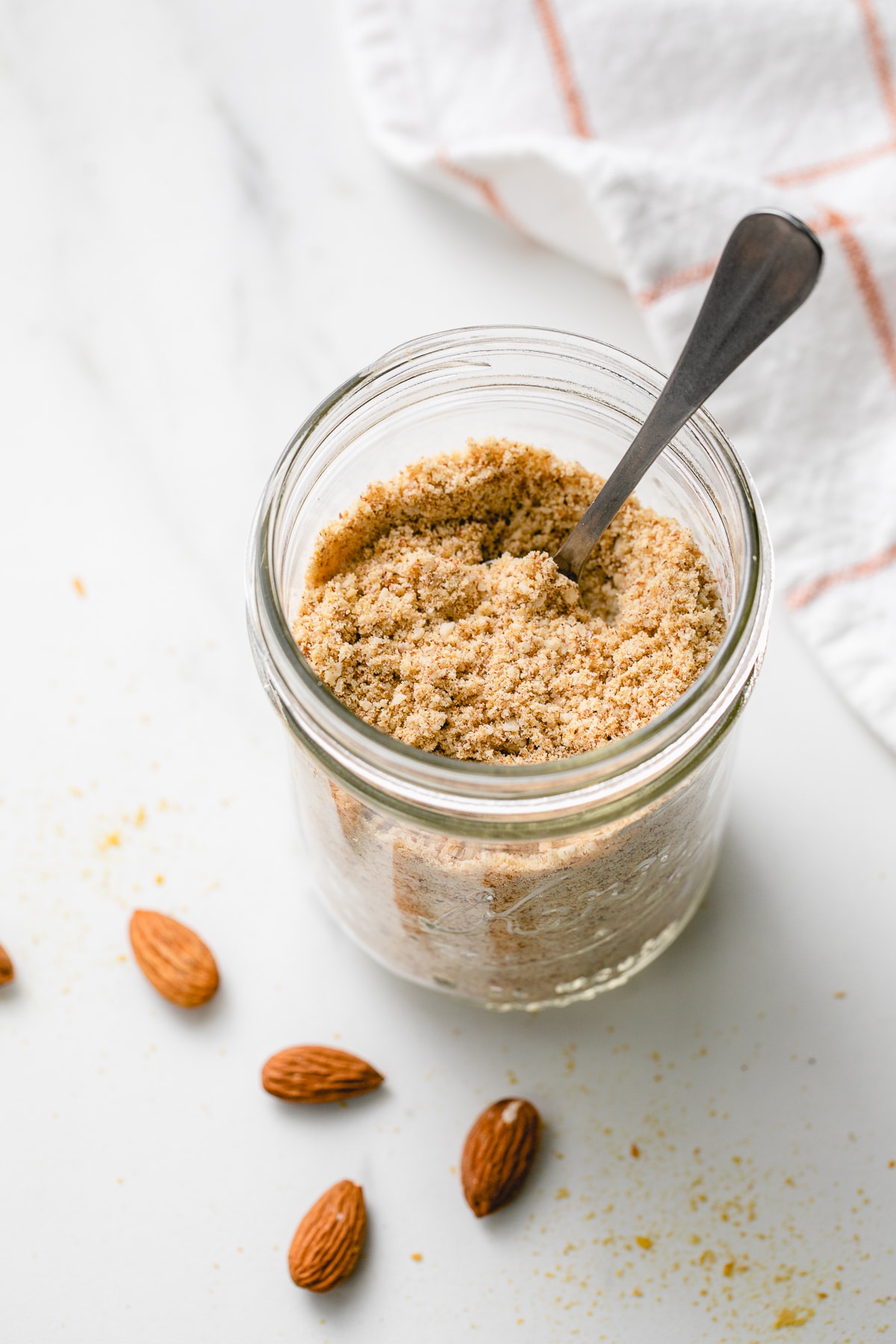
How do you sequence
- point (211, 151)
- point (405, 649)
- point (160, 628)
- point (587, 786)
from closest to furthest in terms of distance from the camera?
point (587, 786) < point (405, 649) < point (160, 628) < point (211, 151)

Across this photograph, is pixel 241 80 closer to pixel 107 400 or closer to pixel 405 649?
pixel 107 400

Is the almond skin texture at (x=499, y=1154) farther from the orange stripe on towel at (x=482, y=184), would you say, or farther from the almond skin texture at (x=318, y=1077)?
the orange stripe on towel at (x=482, y=184)

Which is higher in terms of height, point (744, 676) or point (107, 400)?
point (107, 400)

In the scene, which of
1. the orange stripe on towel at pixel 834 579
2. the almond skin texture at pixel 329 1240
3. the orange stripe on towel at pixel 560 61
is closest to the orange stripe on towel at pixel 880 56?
the orange stripe on towel at pixel 560 61

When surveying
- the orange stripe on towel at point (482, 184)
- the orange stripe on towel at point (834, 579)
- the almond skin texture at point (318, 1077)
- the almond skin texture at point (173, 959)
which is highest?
the orange stripe on towel at point (482, 184)

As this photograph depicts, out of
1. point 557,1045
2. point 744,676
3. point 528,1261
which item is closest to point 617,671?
point 744,676

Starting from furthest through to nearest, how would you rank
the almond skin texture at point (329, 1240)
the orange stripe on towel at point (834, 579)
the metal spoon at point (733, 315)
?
the orange stripe on towel at point (834, 579)
the almond skin texture at point (329, 1240)
the metal spoon at point (733, 315)
